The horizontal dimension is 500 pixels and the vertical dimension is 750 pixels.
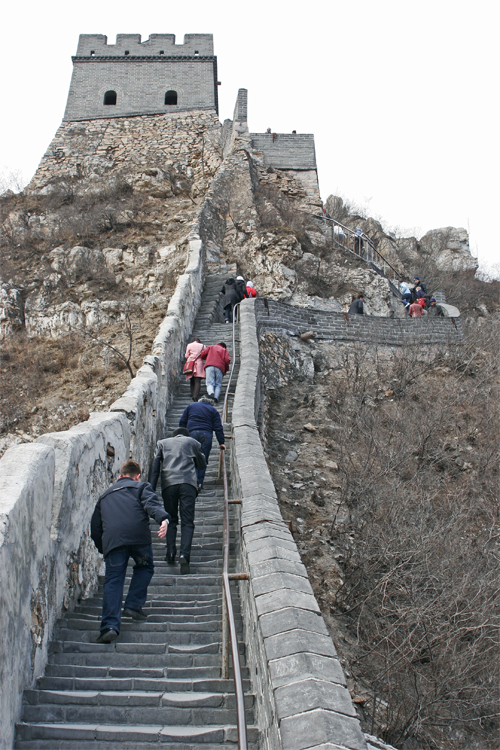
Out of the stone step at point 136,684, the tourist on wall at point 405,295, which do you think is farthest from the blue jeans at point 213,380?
the tourist on wall at point 405,295

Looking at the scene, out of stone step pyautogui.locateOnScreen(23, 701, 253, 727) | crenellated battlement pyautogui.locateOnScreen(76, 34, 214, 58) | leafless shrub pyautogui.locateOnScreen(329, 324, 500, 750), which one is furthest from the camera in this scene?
crenellated battlement pyautogui.locateOnScreen(76, 34, 214, 58)

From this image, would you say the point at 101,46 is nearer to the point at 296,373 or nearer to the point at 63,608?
the point at 296,373

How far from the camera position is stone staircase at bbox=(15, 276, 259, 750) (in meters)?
3.26

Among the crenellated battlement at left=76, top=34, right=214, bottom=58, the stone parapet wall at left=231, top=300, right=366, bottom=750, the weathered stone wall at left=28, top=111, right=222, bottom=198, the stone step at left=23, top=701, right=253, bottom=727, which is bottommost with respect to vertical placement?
the stone step at left=23, top=701, right=253, bottom=727

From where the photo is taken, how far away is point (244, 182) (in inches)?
875

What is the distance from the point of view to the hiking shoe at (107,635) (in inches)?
160

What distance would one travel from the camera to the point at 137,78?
2848 cm

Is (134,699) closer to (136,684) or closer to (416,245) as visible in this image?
(136,684)

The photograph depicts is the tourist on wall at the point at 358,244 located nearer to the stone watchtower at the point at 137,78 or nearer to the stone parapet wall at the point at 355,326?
the stone parapet wall at the point at 355,326

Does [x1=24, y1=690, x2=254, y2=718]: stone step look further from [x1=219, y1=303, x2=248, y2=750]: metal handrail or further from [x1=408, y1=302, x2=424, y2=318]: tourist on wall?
[x1=408, y1=302, x2=424, y2=318]: tourist on wall

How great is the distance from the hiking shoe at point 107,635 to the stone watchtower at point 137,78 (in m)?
28.1

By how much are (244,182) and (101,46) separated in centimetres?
1383

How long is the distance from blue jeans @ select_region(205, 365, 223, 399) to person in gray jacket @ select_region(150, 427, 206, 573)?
365cm

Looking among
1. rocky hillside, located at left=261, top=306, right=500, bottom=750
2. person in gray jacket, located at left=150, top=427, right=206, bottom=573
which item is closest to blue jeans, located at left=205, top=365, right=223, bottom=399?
rocky hillside, located at left=261, top=306, right=500, bottom=750
